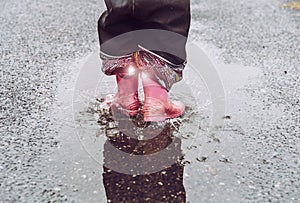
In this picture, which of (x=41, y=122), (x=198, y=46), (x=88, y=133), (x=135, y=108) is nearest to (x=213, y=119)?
(x=135, y=108)

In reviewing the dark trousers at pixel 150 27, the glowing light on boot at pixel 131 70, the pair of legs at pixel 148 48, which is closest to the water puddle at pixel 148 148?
the pair of legs at pixel 148 48

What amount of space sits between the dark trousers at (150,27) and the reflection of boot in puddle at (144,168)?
1.23 feet

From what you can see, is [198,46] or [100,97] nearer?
[100,97]

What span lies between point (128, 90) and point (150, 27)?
0.33 m

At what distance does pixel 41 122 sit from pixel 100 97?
1.27ft

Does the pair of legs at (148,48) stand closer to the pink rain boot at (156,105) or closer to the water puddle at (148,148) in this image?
the pink rain boot at (156,105)

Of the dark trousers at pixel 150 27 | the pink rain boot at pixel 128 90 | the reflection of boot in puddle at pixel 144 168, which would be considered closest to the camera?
the reflection of boot in puddle at pixel 144 168

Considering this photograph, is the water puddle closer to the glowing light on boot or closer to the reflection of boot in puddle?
the reflection of boot in puddle

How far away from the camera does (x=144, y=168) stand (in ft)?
6.49

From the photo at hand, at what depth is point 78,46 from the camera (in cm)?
337

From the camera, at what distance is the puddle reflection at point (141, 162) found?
1.83 meters

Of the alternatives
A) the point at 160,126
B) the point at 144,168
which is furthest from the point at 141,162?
the point at 160,126

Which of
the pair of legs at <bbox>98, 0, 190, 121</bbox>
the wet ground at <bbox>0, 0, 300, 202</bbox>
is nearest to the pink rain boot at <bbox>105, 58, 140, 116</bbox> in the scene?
the pair of legs at <bbox>98, 0, 190, 121</bbox>

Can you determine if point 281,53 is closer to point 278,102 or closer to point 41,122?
point 278,102
